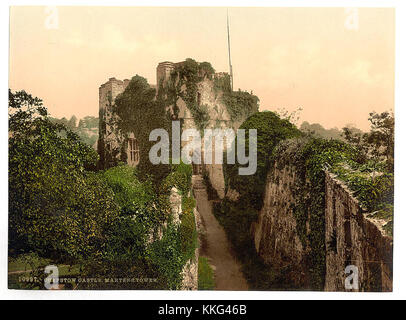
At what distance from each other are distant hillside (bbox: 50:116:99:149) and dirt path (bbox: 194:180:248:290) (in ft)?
8.46

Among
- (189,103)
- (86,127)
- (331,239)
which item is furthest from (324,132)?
(86,127)

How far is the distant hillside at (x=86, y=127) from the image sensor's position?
24.9 feet

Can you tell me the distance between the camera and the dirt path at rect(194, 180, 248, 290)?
294 inches

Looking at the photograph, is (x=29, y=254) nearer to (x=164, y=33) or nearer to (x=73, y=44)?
(x=73, y=44)

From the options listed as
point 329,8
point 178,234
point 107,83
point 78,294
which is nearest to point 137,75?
point 107,83

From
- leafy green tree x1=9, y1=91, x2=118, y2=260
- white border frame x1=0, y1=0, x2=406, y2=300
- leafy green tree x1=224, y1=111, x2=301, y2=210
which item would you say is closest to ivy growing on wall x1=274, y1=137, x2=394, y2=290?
leafy green tree x1=224, y1=111, x2=301, y2=210

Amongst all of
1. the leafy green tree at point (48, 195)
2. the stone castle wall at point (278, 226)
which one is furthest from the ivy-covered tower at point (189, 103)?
the stone castle wall at point (278, 226)

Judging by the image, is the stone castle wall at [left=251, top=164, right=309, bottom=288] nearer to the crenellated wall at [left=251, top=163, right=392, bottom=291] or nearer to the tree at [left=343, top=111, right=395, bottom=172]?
the crenellated wall at [left=251, top=163, right=392, bottom=291]

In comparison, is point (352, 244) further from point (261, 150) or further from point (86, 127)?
point (86, 127)

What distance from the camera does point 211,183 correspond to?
26.1ft

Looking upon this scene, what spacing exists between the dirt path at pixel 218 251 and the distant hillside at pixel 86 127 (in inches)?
102

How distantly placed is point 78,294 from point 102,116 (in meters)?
3.78

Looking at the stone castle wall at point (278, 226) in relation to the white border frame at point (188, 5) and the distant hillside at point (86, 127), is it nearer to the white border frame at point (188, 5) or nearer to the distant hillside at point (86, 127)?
the white border frame at point (188, 5)

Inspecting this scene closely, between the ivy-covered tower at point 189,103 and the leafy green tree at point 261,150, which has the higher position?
the ivy-covered tower at point 189,103
